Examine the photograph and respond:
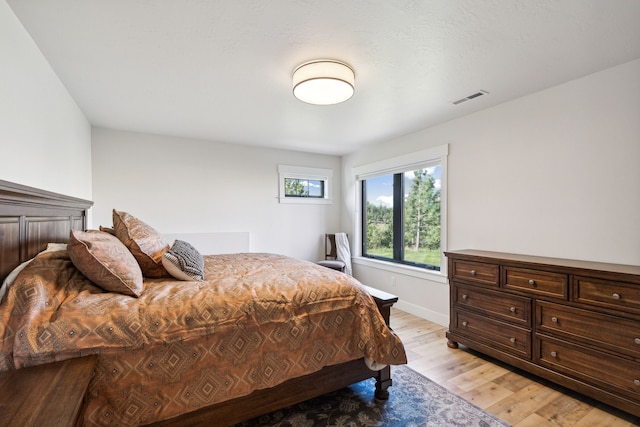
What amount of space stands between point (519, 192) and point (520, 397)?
Answer: 1680 mm

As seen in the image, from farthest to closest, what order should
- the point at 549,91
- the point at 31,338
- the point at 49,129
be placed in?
the point at 549,91 < the point at 49,129 < the point at 31,338

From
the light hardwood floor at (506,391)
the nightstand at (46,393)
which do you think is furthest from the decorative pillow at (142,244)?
the light hardwood floor at (506,391)

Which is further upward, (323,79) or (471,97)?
(471,97)

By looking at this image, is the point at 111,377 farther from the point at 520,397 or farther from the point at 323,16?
the point at 520,397

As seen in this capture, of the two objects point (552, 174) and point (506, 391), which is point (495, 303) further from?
point (552, 174)

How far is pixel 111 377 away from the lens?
1.27 meters

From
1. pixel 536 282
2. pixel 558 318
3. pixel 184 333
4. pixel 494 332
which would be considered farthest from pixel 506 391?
pixel 184 333

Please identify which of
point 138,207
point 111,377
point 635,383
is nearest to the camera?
point 111,377

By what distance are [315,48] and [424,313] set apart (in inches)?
123

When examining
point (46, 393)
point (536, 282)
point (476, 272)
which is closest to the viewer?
point (46, 393)

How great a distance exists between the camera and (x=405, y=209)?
4086 millimetres

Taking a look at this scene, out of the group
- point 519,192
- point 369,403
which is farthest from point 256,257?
point 519,192

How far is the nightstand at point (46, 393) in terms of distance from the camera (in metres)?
0.84

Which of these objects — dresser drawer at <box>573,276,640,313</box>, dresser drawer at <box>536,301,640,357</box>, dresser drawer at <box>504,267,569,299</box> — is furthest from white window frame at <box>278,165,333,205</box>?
dresser drawer at <box>573,276,640,313</box>
